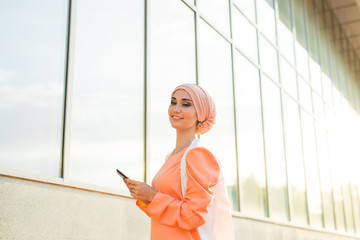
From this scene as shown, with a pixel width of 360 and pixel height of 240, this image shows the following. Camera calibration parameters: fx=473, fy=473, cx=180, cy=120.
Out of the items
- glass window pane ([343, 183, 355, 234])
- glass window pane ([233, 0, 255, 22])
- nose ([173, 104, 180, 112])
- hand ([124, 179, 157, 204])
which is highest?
glass window pane ([233, 0, 255, 22])

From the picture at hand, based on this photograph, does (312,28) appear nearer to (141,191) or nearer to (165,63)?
(165,63)

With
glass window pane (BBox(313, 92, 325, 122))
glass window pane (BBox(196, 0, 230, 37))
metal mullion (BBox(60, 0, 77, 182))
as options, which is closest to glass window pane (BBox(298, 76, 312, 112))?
glass window pane (BBox(313, 92, 325, 122))

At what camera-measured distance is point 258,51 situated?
9.96 m

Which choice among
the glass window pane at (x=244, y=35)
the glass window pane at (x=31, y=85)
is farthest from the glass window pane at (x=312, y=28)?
the glass window pane at (x=31, y=85)

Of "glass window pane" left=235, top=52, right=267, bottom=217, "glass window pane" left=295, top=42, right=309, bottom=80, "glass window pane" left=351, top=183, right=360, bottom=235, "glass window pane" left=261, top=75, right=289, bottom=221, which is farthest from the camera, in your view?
"glass window pane" left=351, top=183, right=360, bottom=235

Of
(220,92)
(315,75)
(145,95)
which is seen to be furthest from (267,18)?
(145,95)

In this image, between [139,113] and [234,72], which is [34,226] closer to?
[139,113]

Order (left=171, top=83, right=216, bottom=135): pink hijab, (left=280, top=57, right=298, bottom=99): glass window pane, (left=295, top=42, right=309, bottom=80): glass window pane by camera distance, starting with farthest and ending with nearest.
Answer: (left=295, top=42, right=309, bottom=80): glass window pane → (left=280, top=57, right=298, bottom=99): glass window pane → (left=171, top=83, right=216, bottom=135): pink hijab

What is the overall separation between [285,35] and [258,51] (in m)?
2.61

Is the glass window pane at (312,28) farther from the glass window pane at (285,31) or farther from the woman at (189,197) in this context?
the woman at (189,197)

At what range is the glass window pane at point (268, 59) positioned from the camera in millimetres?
10195

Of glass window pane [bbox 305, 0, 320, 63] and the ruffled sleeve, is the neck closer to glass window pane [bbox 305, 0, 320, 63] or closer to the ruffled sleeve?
the ruffled sleeve

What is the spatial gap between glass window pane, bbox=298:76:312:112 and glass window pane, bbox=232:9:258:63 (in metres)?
3.37

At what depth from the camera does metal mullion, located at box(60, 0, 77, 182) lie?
421 cm
